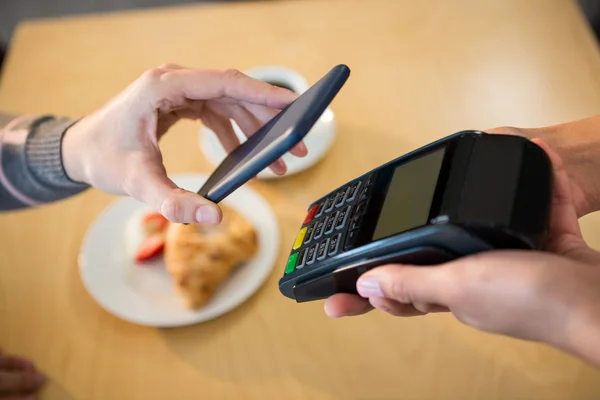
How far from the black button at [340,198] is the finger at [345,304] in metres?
0.09

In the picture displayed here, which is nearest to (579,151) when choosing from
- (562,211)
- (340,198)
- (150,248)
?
(562,211)

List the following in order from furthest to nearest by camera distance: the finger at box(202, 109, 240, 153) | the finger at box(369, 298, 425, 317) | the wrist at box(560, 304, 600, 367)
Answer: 1. the finger at box(202, 109, 240, 153)
2. the finger at box(369, 298, 425, 317)
3. the wrist at box(560, 304, 600, 367)

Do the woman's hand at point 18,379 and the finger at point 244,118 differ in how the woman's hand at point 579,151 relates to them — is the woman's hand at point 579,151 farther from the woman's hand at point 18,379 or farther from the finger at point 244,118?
the woman's hand at point 18,379

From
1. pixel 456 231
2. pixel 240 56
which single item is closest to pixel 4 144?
pixel 240 56

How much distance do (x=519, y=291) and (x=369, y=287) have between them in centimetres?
12

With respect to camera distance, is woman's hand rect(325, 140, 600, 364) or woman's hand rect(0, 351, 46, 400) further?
woman's hand rect(0, 351, 46, 400)

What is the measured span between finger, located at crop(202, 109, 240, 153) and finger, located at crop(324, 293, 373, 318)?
272mm

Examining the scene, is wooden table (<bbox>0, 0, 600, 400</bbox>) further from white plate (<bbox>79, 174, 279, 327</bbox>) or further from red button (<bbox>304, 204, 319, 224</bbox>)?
red button (<bbox>304, 204, 319, 224</bbox>)

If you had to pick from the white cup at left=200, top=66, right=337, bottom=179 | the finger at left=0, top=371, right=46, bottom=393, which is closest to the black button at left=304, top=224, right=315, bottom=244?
the white cup at left=200, top=66, right=337, bottom=179

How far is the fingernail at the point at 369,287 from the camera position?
0.46m

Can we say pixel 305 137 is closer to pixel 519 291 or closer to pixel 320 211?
pixel 320 211

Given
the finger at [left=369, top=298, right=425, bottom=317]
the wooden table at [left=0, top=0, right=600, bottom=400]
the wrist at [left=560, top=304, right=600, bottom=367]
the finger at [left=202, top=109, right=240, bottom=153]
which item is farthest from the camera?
the finger at [left=202, top=109, right=240, bottom=153]

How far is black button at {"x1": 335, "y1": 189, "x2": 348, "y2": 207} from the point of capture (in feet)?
1.81

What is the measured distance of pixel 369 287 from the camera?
0.46 m
